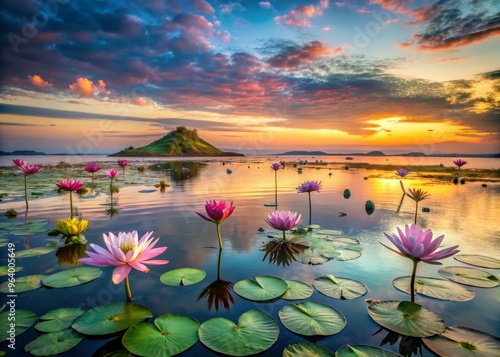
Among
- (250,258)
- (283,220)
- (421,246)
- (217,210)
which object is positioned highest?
(217,210)

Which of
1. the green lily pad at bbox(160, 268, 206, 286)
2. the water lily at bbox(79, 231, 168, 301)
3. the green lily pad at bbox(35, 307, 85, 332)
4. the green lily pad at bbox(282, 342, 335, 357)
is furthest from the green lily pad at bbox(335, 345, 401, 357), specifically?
the green lily pad at bbox(35, 307, 85, 332)

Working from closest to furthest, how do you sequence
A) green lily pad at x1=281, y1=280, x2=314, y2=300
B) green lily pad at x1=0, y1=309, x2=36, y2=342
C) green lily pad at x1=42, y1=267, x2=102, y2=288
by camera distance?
1. green lily pad at x1=0, y1=309, x2=36, y2=342
2. green lily pad at x1=281, y1=280, x2=314, y2=300
3. green lily pad at x1=42, y1=267, x2=102, y2=288

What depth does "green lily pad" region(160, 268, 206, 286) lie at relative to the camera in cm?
289

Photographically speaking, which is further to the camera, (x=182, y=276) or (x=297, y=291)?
(x=182, y=276)

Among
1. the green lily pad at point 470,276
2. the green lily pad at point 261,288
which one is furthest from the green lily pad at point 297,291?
the green lily pad at point 470,276

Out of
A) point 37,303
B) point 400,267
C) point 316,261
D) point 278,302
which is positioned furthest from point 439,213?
point 37,303

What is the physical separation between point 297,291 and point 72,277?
→ 8.73ft

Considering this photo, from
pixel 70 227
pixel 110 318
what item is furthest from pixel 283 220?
pixel 70 227

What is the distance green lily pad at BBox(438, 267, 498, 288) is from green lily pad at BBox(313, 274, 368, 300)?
1.25 metres

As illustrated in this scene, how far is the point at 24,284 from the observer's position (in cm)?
275

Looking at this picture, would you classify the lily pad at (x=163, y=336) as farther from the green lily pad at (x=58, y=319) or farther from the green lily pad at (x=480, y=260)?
the green lily pad at (x=480, y=260)

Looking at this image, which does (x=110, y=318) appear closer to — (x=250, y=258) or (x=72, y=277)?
(x=72, y=277)

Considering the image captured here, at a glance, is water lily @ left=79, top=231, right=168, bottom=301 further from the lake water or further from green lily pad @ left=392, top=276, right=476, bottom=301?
green lily pad @ left=392, top=276, right=476, bottom=301

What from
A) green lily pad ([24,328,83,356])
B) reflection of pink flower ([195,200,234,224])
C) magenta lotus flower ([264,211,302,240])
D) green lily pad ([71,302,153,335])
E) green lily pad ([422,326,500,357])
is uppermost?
reflection of pink flower ([195,200,234,224])
